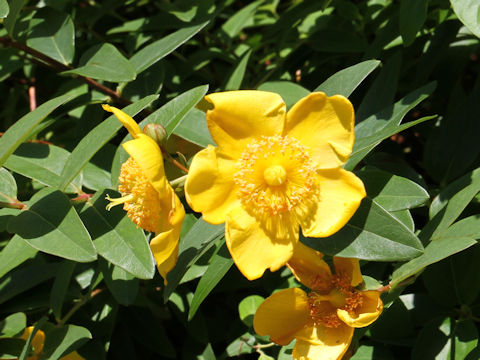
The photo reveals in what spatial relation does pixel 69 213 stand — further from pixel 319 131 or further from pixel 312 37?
pixel 312 37

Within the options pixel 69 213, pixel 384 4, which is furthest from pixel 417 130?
pixel 69 213

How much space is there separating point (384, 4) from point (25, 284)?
1367 mm

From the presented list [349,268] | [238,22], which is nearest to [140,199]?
[349,268]

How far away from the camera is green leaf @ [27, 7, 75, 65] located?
1.66 m

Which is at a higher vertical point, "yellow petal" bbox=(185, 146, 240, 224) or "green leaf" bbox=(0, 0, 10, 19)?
"green leaf" bbox=(0, 0, 10, 19)

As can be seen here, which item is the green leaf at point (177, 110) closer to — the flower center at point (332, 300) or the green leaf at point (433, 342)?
the flower center at point (332, 300)

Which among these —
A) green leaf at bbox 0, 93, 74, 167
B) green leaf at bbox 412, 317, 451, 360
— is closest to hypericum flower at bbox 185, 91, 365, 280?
green leaf at bbox 0, 93, 74, 167

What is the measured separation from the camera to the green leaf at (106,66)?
1477 mm

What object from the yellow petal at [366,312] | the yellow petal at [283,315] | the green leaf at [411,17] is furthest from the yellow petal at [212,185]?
the green leaf at [411,17]

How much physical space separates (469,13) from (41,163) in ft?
3.51

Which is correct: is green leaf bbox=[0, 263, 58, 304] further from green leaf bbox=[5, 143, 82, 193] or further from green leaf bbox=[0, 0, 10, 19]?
green leaf bbox=[0, 0, 10, 19]

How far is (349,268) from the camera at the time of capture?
1236 mm

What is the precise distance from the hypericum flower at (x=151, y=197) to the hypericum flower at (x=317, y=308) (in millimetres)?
248

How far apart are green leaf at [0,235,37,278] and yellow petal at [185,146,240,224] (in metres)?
0.52
